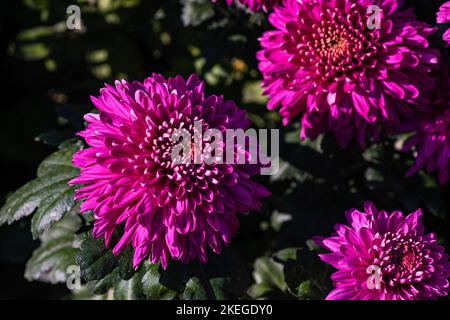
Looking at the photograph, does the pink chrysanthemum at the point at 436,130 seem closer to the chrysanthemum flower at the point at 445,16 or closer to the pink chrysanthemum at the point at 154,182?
the chrysanthemum flower at the point at 445,16

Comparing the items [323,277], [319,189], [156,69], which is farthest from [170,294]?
[156,69]

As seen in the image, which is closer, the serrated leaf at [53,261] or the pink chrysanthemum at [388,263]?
the pink chrysanthemum at [388,263]

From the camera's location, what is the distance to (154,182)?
1645mm

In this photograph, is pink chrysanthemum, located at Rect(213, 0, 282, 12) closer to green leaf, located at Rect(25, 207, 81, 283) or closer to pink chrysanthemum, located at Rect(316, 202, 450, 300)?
pink chrysanthemum, located at Rect(316, 202, 450, 300)

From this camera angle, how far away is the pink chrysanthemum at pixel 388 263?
163 centimetres

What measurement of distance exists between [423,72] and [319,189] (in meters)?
0.76

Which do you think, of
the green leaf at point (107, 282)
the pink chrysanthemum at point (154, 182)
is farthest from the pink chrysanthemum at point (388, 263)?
the green leaf at point (107, 282)

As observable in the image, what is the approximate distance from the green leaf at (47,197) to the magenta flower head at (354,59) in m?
0.75

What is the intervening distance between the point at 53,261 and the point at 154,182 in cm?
87

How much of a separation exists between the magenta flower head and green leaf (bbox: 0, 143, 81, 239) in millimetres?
752

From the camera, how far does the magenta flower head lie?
1.89m

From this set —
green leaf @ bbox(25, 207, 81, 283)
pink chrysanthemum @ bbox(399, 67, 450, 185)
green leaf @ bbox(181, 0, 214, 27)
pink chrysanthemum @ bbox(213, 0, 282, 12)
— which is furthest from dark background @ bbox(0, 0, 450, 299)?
pink chrysanthemum @ bbox(399, 67, 450, 185)

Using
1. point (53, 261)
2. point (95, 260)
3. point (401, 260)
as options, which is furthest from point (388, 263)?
point (53, 261)

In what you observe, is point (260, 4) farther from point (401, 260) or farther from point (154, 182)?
point (401, 260)
